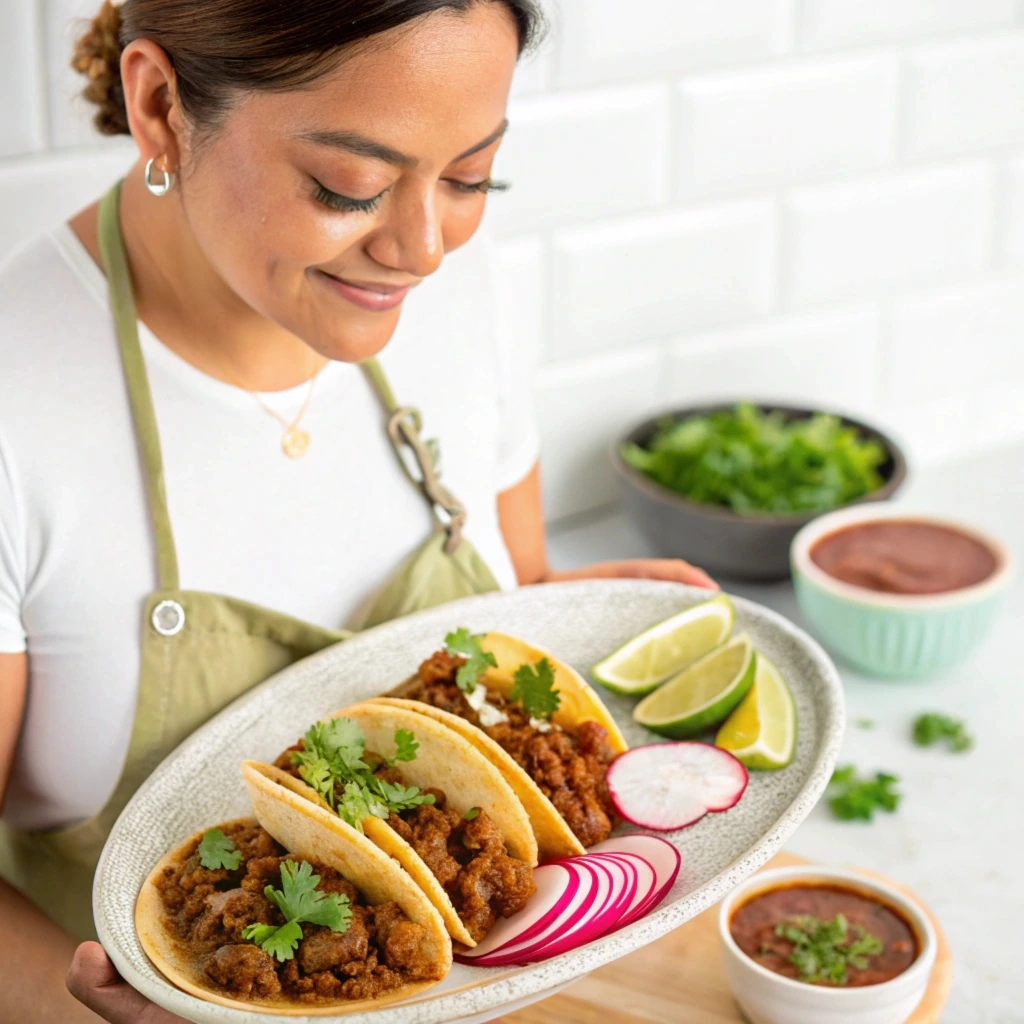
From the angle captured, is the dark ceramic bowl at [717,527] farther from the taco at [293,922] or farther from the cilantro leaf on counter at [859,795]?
the taco at [293,922]

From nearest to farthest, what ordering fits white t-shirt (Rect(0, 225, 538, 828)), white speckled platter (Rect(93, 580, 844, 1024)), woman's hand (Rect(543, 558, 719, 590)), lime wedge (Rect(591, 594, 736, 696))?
white speckled platter (Rect(93, 580, 844, 1024)), white t-shirt (Rect(0, 225, 538, 828)), lime wedge (Rect(591, 594, 736, 696)), woman's hand (Rect(543, 558, 719, 590))

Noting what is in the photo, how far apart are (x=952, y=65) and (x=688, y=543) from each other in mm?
1058

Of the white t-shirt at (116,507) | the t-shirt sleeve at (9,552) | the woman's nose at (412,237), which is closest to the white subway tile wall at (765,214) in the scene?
the white t-shirt at (116,507)

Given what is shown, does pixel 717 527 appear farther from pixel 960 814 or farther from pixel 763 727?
pixel 763 727

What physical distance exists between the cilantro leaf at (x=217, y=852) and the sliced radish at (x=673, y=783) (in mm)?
331

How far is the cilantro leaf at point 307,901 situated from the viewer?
1.00 metres

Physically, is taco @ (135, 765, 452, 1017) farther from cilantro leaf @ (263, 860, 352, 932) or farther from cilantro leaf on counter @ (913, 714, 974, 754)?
cilantro leaf on counter @ (913, 714, 974, 754)

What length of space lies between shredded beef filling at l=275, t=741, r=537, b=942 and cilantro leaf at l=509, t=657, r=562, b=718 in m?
0.16

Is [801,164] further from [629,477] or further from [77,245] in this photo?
[77,245]

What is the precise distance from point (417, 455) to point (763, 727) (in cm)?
50

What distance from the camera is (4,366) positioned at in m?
1.25

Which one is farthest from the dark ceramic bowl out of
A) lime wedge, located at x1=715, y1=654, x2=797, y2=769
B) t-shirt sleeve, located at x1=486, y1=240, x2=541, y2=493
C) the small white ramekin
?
the small white ramekin

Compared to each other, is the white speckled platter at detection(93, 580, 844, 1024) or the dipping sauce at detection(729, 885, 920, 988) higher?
the white speckled platter at detection(93, 580, 844, 1024)

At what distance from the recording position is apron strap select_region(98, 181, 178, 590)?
4.26 feet
